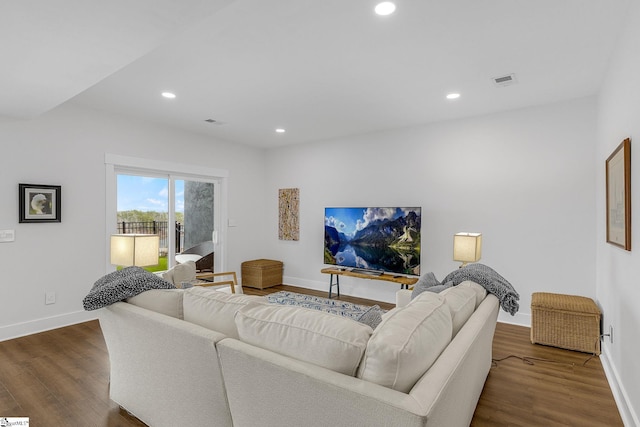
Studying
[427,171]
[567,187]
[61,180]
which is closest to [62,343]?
[61,180]

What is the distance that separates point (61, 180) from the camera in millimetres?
3873

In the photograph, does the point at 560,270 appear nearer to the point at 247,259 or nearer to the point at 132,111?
the point at 247,259

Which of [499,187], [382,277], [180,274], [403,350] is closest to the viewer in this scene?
[403,350]

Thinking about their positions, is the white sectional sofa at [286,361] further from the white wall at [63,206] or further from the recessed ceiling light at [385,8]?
the white wall at [63,206]

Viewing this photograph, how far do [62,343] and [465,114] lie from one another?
5079mm

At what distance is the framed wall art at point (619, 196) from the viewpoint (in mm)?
2098

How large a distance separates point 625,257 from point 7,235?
5.39 meters

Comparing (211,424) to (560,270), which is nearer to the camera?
(211,424)

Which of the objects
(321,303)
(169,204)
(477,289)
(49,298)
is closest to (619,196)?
(477,289)

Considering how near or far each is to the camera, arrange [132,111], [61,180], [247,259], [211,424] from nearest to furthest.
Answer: [211,424] < [61,180] < [132,111] < [247,259]

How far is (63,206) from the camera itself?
3.90 m

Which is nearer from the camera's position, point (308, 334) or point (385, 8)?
point (308, 334)

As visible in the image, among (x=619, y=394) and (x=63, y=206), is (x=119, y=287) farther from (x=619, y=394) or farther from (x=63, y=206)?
(x=619, y=394)

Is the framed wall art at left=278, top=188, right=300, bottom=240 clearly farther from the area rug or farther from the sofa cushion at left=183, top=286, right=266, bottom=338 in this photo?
the sofa cushion at left=183, top=286, right=266, bottom=338
